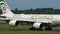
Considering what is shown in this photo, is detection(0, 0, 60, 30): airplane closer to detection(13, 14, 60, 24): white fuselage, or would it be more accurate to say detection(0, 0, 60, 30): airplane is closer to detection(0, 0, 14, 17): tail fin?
detection(13, 14, 60, 24): white fuselage

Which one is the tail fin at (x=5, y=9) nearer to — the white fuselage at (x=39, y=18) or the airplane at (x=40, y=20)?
the airplane at (x=40, y=20)

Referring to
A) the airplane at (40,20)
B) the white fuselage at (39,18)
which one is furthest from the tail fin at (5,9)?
the white fuselage at (39,18)

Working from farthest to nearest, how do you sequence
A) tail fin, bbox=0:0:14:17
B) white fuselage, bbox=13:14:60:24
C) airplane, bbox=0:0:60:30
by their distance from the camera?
tail fin, bbox=0:0:14:17, white fuselage, bbox=13:14:60:24, airplane, bbox=0:0:60:30

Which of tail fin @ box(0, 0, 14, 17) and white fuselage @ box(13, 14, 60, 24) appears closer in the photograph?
white fuselage @ box(13, 14, 60, 24)

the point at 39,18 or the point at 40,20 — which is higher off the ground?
the point at 39,18

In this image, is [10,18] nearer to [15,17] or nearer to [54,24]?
[15,17]

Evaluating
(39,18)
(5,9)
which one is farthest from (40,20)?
(5,9)

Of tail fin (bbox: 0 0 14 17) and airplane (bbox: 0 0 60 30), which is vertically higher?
tail fin (bbox: 0 0 14 17)

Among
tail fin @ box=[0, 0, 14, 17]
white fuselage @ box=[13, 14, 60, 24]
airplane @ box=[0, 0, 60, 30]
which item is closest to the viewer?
airplane @ box=[0, 0, 60, 30]

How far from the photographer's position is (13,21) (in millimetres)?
54281

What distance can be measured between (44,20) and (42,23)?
5.54ft

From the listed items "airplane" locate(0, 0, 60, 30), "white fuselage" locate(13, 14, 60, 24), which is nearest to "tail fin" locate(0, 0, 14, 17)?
"airplane" locate(0, 0, 60, 30)

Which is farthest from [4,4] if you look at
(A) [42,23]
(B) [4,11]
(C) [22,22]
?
(A) [42,23]

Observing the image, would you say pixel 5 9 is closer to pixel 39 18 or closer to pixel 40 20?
pixel 39 18
